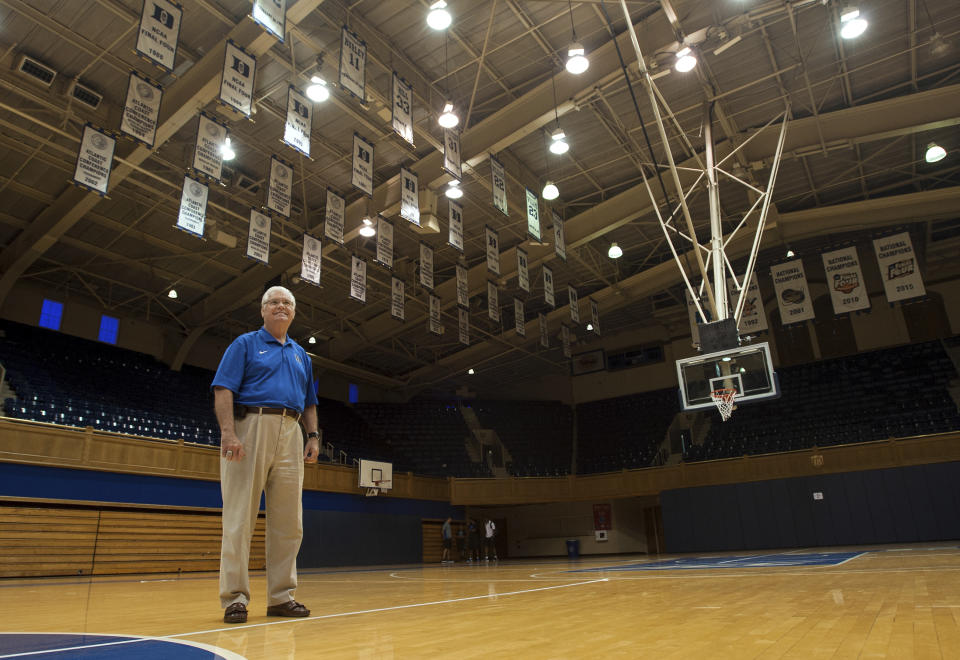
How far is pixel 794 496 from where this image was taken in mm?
18312

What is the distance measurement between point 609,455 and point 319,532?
12.0 meters

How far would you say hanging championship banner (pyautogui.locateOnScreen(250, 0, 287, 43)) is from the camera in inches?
335

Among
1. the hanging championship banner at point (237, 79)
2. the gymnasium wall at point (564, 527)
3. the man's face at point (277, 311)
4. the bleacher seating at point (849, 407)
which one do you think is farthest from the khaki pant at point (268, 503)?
the gymnasium wall at point (564, 527)

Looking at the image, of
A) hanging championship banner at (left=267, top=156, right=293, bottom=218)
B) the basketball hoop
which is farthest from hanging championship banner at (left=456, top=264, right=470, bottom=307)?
the basketball hoop

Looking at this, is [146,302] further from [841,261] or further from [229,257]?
[841,261]

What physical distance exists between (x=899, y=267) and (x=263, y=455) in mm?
19271

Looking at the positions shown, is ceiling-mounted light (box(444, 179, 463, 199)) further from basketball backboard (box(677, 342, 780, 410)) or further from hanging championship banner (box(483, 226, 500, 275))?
basketball backboard (box(677, 342, 780, 410))

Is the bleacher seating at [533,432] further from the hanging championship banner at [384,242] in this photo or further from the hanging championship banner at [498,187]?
the hanging championship banner at [498,187]

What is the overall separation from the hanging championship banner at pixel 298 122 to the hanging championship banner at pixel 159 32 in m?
2.02

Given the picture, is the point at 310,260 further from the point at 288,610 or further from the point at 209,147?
the point at 288,610

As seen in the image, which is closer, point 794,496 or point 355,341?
point 794,496

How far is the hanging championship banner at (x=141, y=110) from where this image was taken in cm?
944

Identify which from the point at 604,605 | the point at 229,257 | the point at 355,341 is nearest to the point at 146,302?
the point at 229,257

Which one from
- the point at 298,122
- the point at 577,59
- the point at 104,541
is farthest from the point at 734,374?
the point at 104,541
